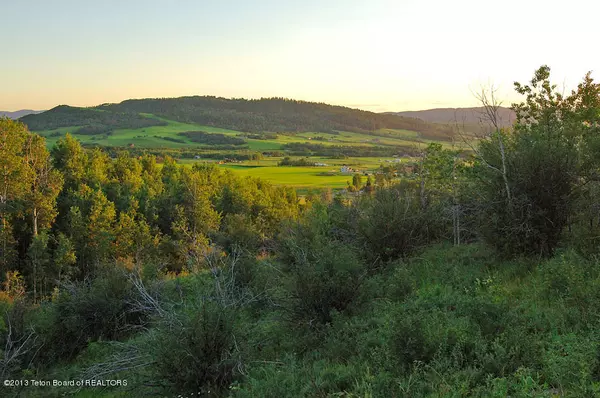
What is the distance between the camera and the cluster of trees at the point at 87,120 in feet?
334

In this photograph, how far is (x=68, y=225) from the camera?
A: 2934cm

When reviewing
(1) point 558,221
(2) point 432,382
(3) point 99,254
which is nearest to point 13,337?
(2) point 432,382

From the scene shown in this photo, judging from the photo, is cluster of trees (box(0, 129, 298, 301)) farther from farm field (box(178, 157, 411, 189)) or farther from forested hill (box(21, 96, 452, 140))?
forested hill (box(21, 96, 452, 140))

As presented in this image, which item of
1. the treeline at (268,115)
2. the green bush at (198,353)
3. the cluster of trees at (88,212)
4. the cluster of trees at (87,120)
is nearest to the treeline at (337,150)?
the treeline at (268,115)

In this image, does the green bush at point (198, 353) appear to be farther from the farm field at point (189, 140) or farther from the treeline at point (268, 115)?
the treeline at point (268, 115)

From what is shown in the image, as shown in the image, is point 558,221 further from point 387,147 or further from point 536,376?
point 387,147

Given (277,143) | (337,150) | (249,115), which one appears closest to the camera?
(337,150)

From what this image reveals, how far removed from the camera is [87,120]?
112812 millimetres

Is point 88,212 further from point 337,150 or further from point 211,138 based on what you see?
point 211,138

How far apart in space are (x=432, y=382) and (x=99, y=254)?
29.8 m

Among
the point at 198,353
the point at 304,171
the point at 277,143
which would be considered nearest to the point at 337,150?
the point at 277,143

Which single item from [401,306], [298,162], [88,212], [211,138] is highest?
[211,138]

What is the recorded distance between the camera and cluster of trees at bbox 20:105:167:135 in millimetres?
101812

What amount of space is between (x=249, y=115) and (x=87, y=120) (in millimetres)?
55185
